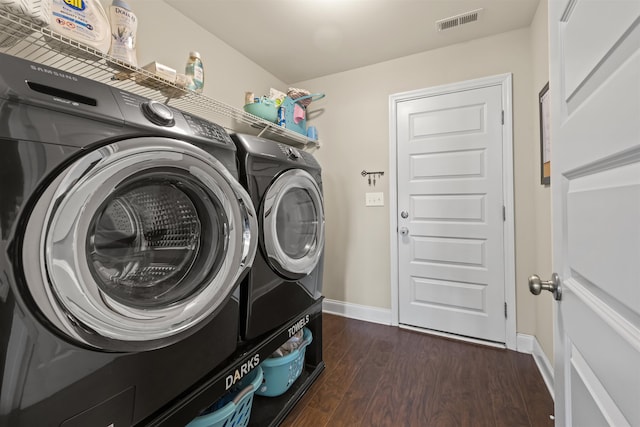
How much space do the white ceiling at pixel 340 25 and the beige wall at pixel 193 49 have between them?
6cm

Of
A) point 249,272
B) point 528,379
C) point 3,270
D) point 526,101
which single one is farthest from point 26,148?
point 526,101

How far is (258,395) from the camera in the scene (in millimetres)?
1426

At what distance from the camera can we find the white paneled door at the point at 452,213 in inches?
78.7

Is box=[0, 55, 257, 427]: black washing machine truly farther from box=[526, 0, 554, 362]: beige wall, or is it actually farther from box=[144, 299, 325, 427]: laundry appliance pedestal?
box=[526, 0, 554, 362]: beige wall

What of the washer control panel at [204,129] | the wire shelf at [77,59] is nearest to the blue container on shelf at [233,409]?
the washer control panel at [204,129]

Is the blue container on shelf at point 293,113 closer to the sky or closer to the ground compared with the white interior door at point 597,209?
closer to the sky

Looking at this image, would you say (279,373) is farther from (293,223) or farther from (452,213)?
(452,213)

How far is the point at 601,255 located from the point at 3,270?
1110mm

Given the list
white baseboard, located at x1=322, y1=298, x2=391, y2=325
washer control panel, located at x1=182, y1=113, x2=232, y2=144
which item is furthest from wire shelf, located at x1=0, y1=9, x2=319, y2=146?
white baseboard, located at x1=322, y1=298, x2=391, y2=325

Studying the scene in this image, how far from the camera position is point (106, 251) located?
77cm

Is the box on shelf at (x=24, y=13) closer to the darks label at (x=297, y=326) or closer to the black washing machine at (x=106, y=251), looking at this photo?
the black washing machine at (x=106, y=251)

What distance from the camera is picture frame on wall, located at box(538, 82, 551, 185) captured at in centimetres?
155

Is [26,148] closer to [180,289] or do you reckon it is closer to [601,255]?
[180,289]

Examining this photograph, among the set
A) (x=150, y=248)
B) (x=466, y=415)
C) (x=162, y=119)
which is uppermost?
(x=162, y=119)
